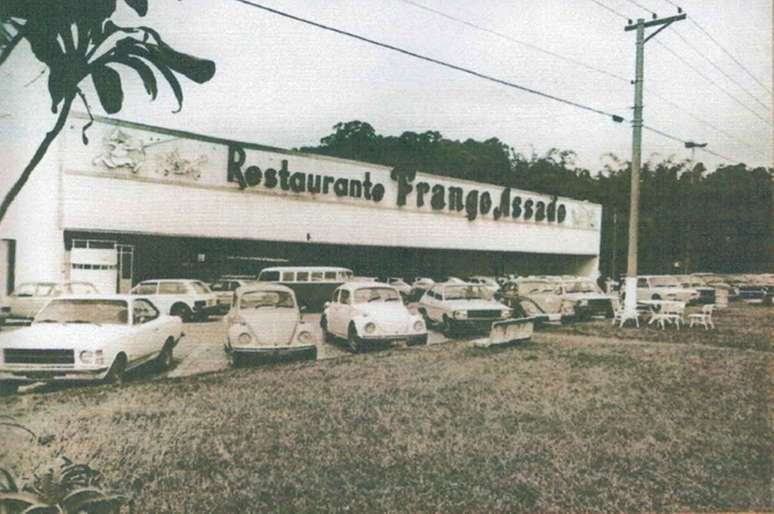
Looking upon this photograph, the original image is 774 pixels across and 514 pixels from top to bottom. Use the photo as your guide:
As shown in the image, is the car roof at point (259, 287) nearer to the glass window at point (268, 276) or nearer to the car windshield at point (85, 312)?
the glass window at point (268, 276)

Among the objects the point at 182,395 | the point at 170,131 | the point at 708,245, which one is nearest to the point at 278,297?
the point at 182,395

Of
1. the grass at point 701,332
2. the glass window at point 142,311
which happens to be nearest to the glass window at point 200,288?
the glass window at point 142,311

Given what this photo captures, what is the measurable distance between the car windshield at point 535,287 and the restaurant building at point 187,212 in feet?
7.52

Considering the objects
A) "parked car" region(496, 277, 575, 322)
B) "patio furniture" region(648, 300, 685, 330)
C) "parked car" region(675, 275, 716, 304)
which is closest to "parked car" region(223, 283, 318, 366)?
"parked car" region(496, 277, 575, 322)

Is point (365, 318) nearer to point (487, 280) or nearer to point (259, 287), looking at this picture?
point (259, 287)

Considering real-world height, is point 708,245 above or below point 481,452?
above

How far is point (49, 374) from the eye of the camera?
166 inches

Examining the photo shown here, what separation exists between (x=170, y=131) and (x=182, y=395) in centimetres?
233

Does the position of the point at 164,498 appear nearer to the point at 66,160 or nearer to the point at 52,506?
the point at 52,506

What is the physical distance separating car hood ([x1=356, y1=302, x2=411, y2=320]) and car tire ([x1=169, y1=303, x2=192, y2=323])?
305 centimetres

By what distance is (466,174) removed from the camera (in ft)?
56.9

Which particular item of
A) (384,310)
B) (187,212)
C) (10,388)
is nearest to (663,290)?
(384,310)

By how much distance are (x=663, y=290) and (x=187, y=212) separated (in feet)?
57.3

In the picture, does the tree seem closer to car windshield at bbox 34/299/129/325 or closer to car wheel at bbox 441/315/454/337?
car windshield at bbox 34/299/129/325
